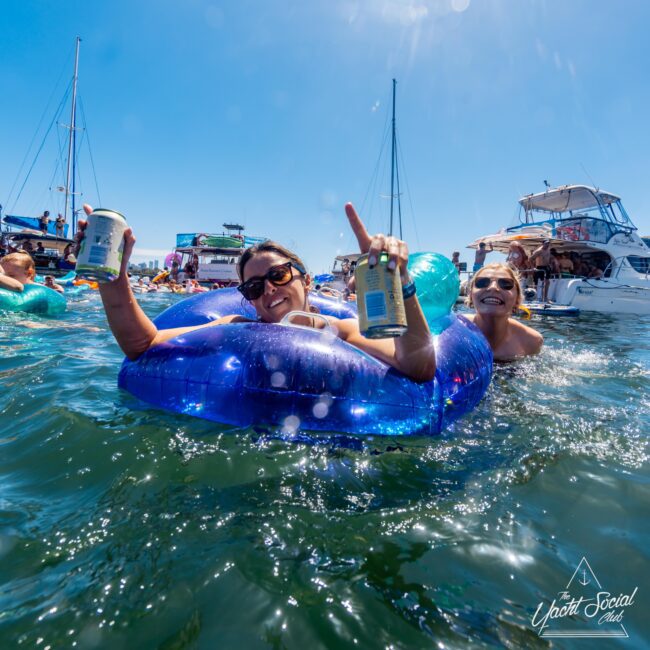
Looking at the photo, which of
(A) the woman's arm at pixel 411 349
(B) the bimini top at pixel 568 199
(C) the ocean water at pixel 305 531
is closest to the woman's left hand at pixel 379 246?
(A) the woman's arm at pixel 411 349

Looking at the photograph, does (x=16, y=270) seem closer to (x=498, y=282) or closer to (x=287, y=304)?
(x=287, y=304)

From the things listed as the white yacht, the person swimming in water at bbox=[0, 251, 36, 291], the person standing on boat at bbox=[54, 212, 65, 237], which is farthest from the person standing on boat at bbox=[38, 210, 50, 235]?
the white yacht

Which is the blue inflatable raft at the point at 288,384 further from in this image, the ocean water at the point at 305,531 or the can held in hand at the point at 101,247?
the can held in hand at the point at 101,247

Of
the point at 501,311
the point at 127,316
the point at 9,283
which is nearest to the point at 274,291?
the point at 127,316

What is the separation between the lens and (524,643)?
3.53ft

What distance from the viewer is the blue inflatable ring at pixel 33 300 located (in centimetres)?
653

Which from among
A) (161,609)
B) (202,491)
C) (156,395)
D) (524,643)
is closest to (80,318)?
(156,395)

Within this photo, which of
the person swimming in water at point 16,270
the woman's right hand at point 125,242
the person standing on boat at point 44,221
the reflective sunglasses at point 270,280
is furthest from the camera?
the person standing on boat at point 44,221

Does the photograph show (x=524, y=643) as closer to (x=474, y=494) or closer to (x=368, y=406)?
(x=474, y=494)

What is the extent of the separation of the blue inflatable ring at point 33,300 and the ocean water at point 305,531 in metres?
5.13

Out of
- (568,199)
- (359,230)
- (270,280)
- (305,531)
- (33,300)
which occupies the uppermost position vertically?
(568,199)

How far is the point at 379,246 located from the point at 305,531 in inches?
44.5

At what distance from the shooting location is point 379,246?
162 centimetres

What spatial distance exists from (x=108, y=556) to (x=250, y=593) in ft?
1.65
